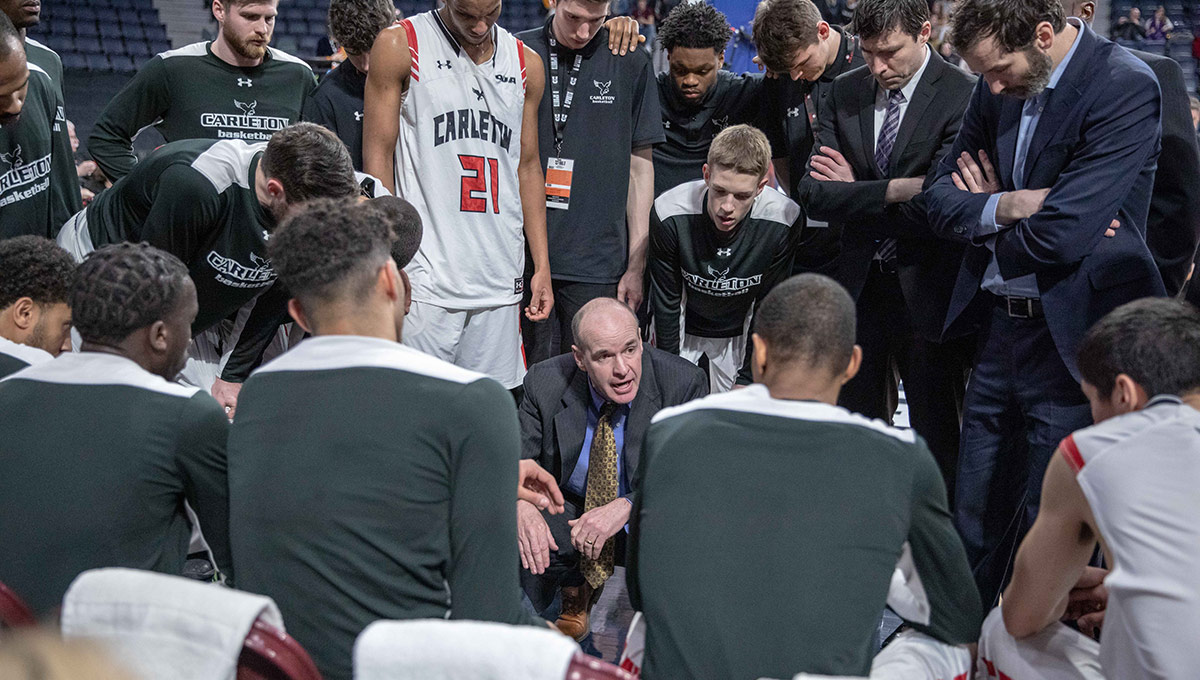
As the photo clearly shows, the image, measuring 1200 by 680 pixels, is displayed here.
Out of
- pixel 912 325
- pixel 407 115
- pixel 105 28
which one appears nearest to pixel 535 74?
pixel 407 115

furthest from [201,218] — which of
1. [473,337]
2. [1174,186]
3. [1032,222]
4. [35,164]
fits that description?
[1174,186]

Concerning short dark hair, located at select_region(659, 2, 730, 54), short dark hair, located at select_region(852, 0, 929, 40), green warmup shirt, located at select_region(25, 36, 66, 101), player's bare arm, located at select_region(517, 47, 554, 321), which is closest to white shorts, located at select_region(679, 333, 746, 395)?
player's bare arm, located at select_region(517, 47, 554, 321)

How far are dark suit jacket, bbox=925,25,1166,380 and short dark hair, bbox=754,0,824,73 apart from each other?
984mm

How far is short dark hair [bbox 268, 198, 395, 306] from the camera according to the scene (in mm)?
1886

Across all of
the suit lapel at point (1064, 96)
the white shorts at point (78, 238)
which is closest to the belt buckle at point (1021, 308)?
the suit lapel at point (1064, 96)

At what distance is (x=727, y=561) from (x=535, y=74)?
2473mm

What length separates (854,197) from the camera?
3.46m

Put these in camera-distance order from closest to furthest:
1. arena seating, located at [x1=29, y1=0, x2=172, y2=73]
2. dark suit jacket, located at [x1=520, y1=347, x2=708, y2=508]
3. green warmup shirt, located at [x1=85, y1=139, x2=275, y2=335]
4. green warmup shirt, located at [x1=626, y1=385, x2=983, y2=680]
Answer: green warmup shirt, located at [x1=626, y1=385, x2=983, y2=680] → green warmup shirt, located at [x1=85, y1=139, x2=275, y2=335] → dark suit jacket, located at [x1=520, y1=347, x2=708, y2=508] → arena seating, located at [x1=29, y1=0, x2=172, y2=73]

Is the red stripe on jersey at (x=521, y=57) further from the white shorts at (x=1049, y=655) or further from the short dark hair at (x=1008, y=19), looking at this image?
the white shorts at (x=1049, y=655)

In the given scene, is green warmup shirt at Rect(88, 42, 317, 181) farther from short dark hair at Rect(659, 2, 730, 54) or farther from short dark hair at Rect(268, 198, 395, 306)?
short dark hair at Rect(268, 198, 395, 306)

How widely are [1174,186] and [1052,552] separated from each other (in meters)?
1.64

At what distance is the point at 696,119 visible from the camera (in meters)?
4.36

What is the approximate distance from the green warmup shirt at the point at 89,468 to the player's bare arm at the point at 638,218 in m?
2.40

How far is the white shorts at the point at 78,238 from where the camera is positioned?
332 cm
